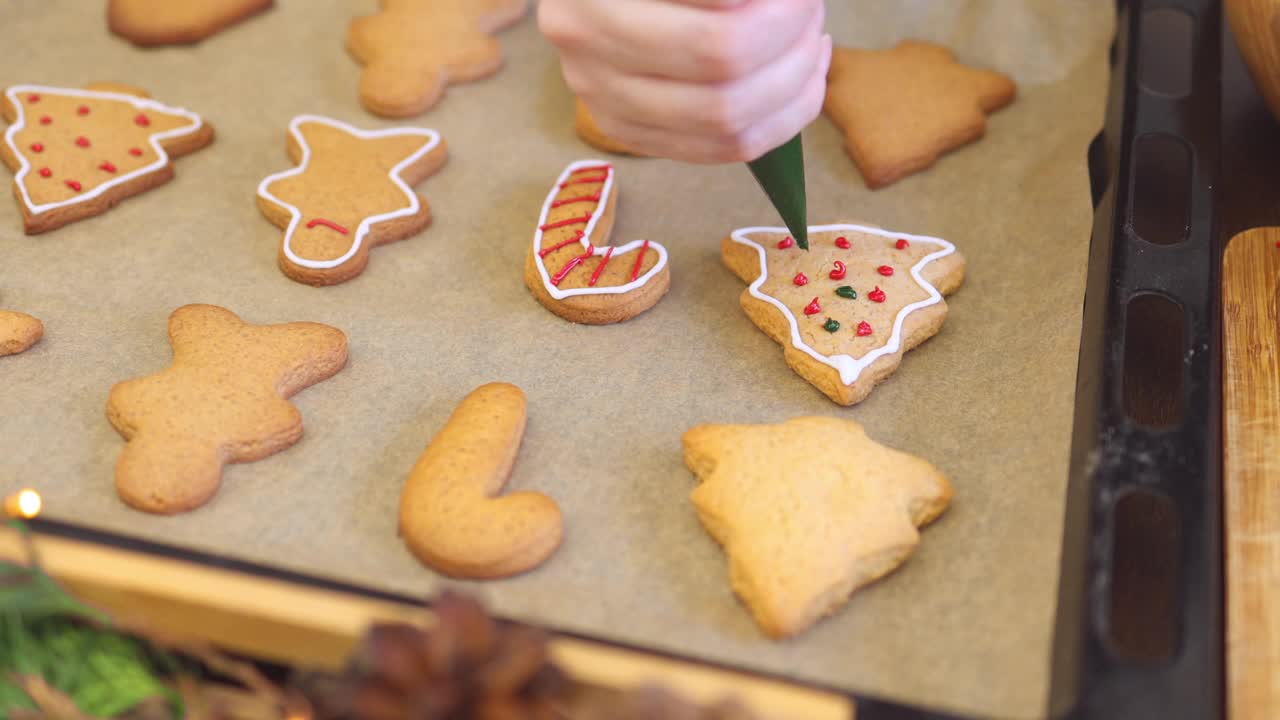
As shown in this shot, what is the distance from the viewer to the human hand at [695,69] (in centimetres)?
118

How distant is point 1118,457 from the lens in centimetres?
123

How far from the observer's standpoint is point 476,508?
4.18 feet

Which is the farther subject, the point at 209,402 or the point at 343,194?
the point at 343,194

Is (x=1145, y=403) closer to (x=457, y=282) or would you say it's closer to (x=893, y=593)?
(x=893, y=593)

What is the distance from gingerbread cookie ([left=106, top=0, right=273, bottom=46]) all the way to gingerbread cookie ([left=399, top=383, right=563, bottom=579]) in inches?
41.2

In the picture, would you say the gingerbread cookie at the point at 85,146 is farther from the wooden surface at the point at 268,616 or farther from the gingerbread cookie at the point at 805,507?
the gingerbread cookie at the point at 805,507

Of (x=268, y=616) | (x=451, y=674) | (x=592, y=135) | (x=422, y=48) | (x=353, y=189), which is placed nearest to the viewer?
(x=451, y=674)

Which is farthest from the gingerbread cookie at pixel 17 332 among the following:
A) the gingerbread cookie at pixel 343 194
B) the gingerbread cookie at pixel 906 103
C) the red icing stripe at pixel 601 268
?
the gingerbread cookie at pixel 906 103

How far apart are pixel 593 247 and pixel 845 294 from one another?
1.12 feet

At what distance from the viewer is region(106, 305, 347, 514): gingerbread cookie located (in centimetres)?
133

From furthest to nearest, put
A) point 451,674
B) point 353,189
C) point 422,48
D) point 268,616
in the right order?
1. point 422,48
2. point 353,189
3. point 268,616
4. point 451,674

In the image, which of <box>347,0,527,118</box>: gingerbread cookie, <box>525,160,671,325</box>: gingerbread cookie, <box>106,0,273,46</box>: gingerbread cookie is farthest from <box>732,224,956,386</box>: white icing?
<box>106,0,273,46</box>: gingerbread cookie

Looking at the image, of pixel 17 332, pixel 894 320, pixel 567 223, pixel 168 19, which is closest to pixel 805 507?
pixel 894 320

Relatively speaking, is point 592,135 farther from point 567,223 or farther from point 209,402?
point 209,402
